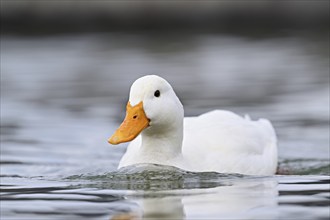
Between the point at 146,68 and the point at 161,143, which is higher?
the point at 146,68

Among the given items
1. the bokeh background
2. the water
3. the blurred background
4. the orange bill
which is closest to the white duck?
the orange bill

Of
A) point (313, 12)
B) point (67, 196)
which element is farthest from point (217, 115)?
point (313, 12)

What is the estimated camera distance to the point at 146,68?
68.0ft

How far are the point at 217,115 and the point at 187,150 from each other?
3.72ft

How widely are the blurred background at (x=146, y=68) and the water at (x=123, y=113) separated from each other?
29 millimetres

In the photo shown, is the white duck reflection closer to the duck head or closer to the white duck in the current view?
the duck head

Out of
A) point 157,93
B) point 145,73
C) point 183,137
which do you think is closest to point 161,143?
point 157,93

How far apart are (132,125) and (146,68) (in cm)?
1152

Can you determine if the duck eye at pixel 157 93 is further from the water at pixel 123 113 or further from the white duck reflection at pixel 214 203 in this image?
the white duck reflection at pixel 214 203

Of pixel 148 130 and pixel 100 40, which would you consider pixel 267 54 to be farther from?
pixel 148 130

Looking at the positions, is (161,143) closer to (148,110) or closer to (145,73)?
(148,110)

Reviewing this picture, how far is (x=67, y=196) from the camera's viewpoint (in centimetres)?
863

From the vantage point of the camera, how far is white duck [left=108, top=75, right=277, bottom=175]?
30.7 feet

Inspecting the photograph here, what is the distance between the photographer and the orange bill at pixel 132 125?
9227mm
